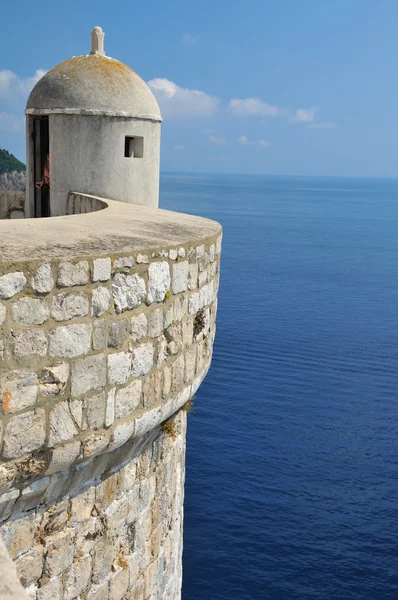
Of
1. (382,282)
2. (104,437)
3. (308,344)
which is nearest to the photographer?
(104,437)

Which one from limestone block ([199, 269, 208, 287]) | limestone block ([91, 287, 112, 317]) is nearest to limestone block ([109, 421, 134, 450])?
limestone block ([91, 287, 112, 317])

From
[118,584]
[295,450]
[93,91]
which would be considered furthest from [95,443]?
[295,450]

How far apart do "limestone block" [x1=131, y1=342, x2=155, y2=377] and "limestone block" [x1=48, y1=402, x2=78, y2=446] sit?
595 millimetres

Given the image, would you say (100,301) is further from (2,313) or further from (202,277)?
(202,277)

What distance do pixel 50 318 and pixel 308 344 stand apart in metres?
29.1

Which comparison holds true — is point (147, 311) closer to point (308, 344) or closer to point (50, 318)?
point (50, 318)

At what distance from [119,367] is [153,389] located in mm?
503

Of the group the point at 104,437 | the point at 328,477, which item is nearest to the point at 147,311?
the point at 104,437

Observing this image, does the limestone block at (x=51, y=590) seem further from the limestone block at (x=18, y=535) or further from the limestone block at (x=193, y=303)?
the limestone block at (x=193, y=303)

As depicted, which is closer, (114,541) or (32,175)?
(114,541)

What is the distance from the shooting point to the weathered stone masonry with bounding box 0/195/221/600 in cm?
388

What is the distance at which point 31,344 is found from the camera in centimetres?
385

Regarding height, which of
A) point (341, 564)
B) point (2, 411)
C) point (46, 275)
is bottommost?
point (341, 564)

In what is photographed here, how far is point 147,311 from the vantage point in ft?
15.4
